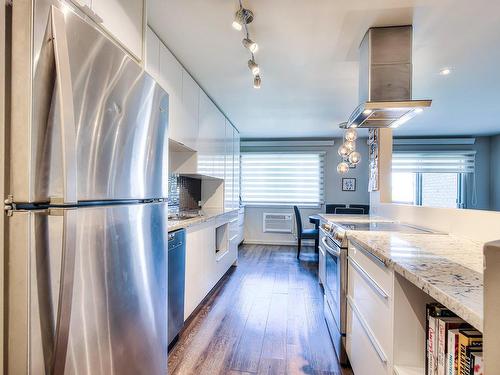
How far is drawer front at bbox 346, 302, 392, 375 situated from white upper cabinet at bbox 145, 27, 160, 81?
6.69ft

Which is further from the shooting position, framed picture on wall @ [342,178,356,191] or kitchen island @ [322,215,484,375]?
framed picture on wall @ [342,178,356,191]

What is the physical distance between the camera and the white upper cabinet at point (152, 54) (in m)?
1.87

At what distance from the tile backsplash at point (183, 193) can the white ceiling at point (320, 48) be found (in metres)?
1.13

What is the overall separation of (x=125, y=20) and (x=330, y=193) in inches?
215

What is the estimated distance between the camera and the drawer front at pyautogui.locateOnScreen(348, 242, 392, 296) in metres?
1.09

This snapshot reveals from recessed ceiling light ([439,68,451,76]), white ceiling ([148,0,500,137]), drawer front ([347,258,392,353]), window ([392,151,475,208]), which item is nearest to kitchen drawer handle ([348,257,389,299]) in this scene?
drawer front ([347,258,392,353])

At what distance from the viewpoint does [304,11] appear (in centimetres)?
174

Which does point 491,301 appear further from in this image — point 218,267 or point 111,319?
point 218,267

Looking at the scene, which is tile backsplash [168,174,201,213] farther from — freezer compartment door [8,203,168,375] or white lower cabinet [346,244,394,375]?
white lower cabinet [346,244,394,375]

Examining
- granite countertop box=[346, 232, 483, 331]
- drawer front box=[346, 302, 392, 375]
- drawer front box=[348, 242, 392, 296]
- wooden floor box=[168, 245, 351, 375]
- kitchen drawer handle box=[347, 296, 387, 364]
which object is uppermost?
granite countertop box=[346, 232, 483, 331]

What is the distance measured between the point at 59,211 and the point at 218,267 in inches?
105

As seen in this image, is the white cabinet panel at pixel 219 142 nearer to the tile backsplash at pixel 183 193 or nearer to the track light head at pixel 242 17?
the tile backsplash at pixel 183 193

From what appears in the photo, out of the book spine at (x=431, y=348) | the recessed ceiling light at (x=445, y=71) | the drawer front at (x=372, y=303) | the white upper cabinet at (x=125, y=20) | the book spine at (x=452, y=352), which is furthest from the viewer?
the recessed ceiling light at (x=445, y=71)

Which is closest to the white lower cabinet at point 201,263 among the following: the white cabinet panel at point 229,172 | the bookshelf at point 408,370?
the white cabinet panel at point 229,172
